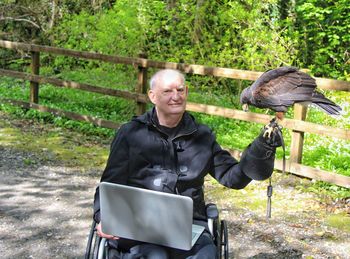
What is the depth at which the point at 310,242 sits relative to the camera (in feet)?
14.1

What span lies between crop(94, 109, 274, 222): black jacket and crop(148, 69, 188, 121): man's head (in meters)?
0.11

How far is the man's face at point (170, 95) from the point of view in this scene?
9.02 feet

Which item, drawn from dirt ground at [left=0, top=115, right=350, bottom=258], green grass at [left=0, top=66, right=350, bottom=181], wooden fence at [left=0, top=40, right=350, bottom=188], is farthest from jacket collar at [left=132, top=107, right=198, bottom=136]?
green grass at [left=0, top=66, right=350, bottom=181]

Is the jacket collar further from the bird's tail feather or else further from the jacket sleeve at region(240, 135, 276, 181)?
the bird's tail feather

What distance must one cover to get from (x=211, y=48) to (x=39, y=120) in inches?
118

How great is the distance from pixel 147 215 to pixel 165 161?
18.2 inches

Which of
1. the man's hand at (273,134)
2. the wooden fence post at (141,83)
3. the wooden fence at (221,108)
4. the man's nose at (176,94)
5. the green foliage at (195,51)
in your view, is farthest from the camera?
the green foliage at (195,51)

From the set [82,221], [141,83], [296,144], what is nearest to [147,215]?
[82,221]

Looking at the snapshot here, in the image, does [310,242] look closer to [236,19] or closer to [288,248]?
[288,248]

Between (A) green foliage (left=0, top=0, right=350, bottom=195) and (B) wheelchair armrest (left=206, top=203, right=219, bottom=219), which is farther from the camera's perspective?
(A) green foliage (left=0, top=0, right=350, bottom=195)

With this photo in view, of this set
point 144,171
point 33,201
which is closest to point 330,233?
point 144,171

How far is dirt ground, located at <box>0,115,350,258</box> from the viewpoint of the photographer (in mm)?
4113

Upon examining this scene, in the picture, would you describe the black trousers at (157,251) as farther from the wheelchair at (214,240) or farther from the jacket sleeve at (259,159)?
the jacket sleeve at (259,159)

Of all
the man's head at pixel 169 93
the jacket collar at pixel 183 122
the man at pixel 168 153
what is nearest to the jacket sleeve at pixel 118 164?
the man at pixel 168 153
